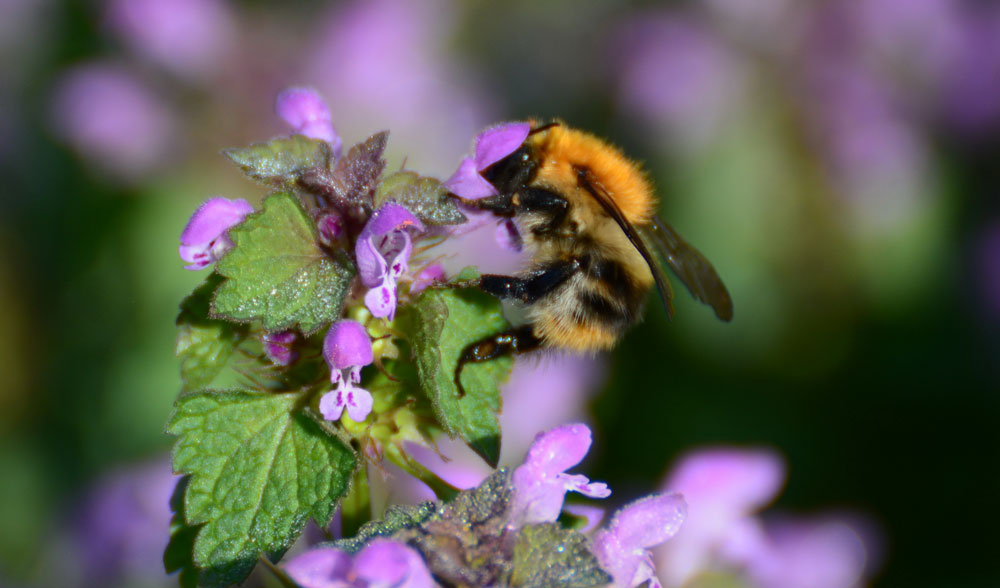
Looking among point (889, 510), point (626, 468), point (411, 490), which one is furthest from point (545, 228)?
point (889, 510)

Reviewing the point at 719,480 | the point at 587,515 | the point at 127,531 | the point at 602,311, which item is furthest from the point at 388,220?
the point at 127,531

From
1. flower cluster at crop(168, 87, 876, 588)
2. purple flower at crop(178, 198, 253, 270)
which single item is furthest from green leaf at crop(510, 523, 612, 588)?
purple flower at crop(178, 198, 253, 270)

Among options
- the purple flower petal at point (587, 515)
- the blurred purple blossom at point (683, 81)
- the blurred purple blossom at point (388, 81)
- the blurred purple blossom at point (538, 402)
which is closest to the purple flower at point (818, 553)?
the blurred purple blossom at point (538, 402)

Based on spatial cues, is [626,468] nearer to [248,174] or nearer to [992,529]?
[992,529]

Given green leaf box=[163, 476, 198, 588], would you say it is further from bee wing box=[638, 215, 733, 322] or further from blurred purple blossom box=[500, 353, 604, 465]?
blurred purple blossom box=[500, 353, 604, 465]

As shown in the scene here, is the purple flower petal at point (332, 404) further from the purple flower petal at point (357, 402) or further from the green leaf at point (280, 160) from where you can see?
the green leaf at point (280, 160)

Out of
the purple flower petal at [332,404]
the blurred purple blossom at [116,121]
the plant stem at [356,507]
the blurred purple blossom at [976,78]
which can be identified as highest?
the blurred purple blossom at [976,78]
